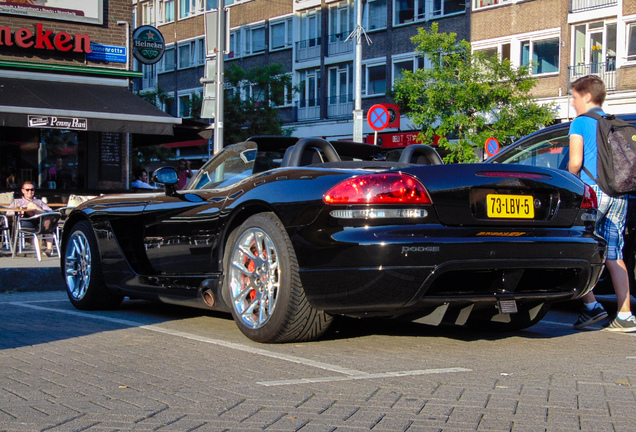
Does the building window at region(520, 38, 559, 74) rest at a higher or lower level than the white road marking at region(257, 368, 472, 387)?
higher

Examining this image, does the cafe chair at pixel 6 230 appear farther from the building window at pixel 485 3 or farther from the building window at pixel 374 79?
the building window at pixel 374 79

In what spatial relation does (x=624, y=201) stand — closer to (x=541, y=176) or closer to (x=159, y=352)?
(x=541, y=176)

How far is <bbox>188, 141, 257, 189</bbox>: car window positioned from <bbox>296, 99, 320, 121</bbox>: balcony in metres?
38.0

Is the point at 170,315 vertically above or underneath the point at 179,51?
underneath

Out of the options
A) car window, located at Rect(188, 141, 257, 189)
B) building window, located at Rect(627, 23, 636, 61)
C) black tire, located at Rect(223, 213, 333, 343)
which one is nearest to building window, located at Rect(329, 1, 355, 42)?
building window, located at Rect(627, 23, 636, 61)

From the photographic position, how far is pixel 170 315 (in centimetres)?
707

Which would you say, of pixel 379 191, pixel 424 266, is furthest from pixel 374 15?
pixel 424 266

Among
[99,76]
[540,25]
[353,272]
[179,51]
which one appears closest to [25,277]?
[353,272]

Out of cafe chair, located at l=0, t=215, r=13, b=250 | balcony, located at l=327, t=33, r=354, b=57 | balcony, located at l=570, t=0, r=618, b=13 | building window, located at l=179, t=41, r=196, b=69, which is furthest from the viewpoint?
building window, located at l=179, t=41, r=196, b=69

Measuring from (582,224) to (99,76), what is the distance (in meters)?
17.8

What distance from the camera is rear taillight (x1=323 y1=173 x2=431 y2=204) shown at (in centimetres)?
485

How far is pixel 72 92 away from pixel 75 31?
216cm

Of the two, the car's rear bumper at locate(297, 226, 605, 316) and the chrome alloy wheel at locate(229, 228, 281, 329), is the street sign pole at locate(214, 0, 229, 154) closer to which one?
the chrome alloy wheel at locate(229, 228, 281, 329)

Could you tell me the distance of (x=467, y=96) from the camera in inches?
1182
